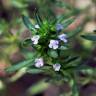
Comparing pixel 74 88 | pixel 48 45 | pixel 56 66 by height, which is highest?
pixel 48 45

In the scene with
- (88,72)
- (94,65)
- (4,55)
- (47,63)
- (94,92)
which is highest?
(47,63)

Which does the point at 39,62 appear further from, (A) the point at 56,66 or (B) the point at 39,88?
(B) the point at 39,88

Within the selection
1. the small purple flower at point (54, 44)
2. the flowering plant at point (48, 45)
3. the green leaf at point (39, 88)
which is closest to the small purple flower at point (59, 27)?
the flowering plant at point (48, 45)

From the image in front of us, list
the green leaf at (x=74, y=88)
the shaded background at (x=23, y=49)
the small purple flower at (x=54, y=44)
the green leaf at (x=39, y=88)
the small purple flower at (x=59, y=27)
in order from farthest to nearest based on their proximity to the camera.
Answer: the green leaf at (x=39, y=88), the shaded background at (x=23, y=49), the green leaf at (x=74, y=88), the small purple flower at (x=59, y=27), the small purple flower at (x=54, y=44)

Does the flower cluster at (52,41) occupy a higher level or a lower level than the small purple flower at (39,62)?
higher

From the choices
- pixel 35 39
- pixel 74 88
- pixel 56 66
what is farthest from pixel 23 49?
pixel 35 39

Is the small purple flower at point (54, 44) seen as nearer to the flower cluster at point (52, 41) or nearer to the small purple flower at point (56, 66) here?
the flower cluster at point (52, 41)

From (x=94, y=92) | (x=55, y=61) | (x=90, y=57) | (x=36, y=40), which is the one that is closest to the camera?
(x=36, y=40)

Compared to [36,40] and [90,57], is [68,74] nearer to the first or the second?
[36,40]

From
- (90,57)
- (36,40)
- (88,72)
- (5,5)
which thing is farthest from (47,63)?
(5,5)
